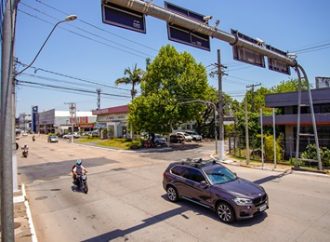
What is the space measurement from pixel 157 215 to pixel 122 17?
6811mm

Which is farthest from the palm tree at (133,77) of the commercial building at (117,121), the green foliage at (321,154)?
the green foliage at (321,154)

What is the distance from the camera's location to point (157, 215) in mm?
9953

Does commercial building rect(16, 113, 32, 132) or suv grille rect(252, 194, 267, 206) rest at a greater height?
commercial building rect(16, 113, 32, 132)

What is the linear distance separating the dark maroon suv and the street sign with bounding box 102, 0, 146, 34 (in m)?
5.63

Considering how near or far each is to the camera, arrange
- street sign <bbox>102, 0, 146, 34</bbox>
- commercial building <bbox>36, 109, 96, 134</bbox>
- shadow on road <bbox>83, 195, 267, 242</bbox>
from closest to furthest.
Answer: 1. street sign <bbox>102, 0, 146, 34</bbox>
2. shadow on road <bbox>83, 195, 267, 242</bbox>
3. commercial building <bbox>36, 109, 96, 134</bbox>

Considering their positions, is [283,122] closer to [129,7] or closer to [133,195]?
[133,195]

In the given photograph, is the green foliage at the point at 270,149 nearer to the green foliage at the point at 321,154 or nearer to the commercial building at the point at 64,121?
the green foliage at the point at 321,154

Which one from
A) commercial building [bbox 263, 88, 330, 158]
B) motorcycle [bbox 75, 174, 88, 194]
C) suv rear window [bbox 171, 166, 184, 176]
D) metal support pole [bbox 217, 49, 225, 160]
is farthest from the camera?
metal support pole [bbox 217, 49, 225, 160]

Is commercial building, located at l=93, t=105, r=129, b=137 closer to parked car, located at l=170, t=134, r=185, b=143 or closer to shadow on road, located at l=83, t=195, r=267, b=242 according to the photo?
parked car, located at l=170, t=134, r=185, b=143

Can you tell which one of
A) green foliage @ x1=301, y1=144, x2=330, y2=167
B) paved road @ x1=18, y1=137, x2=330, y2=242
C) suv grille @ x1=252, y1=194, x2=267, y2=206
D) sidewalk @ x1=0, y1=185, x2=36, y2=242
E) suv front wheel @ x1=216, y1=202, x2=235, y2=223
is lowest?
paved road @ x1=18, y1=137, x2=330, y2=242

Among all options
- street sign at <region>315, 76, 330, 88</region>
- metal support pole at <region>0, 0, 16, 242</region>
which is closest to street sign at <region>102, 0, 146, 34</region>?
metal support pole at <region>0, 0, 16, 242</region>

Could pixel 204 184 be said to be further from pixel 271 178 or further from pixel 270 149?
pixel 270 149

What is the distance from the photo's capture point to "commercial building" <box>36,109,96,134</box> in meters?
88.6

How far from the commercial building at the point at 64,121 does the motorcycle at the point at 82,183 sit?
68.6 meters
